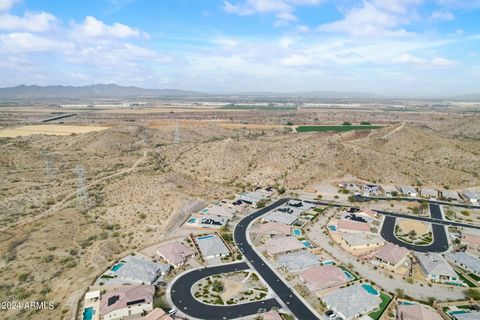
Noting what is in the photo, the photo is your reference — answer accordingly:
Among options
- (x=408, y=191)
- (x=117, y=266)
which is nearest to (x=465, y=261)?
(x=408, y=191)

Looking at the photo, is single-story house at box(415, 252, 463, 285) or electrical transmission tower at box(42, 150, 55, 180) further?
electrical transmission tower at box(42, 150, 55, 180)


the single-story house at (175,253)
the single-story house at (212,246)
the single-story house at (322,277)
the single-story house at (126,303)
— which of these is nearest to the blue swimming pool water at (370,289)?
the single-story house at (322,277)

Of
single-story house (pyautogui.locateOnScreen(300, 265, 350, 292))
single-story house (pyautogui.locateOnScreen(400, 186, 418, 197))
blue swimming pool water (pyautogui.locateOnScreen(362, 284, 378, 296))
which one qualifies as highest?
single-story house (pyautogui.locateOnScreen(400, 186, 418, 197))

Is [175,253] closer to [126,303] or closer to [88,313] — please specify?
[126,303]

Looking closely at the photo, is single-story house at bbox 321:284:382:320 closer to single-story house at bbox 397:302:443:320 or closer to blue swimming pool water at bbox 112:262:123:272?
single-story house at bbox 397:302:443:320

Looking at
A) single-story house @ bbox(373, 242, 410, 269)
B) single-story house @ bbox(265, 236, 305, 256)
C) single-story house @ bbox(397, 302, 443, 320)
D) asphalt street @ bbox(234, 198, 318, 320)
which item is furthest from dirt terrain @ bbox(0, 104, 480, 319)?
single-story house @ bbox(397, 302, 443, 320)

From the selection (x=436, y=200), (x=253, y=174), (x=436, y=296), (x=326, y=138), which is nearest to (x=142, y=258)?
(x=436, y=296)

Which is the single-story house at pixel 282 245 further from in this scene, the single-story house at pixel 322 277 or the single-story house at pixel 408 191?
the single-story house at pixel 408 191
